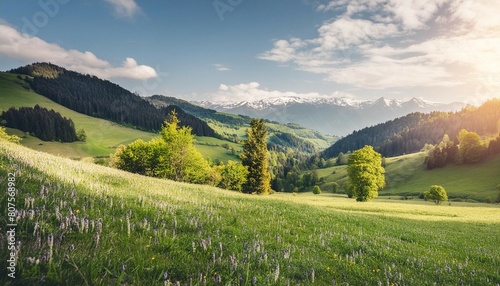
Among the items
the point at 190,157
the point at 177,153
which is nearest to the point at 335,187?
the point at 190,157

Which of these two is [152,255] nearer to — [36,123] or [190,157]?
[190,157]

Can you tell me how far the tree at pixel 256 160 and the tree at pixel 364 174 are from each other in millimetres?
23566

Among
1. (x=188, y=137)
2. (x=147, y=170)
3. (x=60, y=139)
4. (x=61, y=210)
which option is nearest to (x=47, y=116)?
(x=60, y=139)

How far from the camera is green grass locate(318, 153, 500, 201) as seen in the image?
118887 mm

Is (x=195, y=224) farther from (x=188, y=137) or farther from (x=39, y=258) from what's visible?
(x=188, y=137)

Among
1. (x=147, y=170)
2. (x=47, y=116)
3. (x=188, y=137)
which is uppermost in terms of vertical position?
(x=47, y=116)

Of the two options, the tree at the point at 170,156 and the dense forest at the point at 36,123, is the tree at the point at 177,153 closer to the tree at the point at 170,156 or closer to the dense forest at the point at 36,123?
the tree at the point at 170,156

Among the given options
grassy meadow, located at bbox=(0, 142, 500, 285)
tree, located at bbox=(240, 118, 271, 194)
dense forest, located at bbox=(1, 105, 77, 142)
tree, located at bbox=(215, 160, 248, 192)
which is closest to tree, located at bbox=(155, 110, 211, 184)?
tree, located at bbox=(240, 118, 271, 194)

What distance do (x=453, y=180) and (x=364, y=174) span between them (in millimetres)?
106918

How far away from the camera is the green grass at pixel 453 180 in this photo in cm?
11889

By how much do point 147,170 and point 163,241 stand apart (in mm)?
85425

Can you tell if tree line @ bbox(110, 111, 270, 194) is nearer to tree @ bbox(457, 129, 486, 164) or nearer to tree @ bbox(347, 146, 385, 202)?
tree @ bbox(347, 146, 385, 202)

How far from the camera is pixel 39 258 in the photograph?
314 cm

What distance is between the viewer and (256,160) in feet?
231
